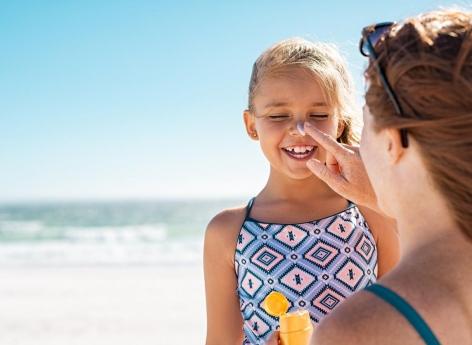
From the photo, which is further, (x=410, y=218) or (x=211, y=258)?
(x=211, y=258)

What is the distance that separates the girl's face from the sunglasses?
3.63 feet

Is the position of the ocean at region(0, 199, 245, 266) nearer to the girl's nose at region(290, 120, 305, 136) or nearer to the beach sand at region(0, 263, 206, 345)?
the beach sand at region(0, 263, 206, 345)

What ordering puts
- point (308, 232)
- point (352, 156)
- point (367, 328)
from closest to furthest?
point (367, 328), point (352, 156), point (308, 232)

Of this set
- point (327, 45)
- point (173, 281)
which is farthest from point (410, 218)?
point (173, 281)

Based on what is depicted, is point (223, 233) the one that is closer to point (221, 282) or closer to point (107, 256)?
point (221, 282)

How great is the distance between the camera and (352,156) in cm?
219

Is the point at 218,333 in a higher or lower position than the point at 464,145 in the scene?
lower

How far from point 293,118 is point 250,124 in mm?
303

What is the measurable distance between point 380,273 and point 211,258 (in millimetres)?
724

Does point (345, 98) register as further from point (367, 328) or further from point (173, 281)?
point (173, 281)

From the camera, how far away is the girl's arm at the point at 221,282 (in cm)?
269

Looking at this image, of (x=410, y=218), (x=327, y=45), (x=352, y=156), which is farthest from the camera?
(x=327, y=45)

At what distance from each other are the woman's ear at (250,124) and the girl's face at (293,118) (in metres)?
0.15

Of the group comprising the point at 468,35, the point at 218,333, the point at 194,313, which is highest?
the point at 468,35
